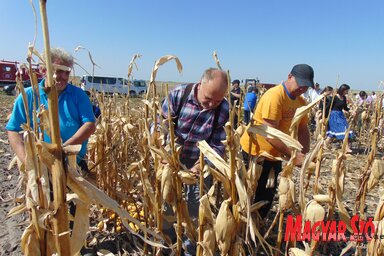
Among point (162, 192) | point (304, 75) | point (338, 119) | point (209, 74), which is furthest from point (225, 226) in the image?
point (338, 119)

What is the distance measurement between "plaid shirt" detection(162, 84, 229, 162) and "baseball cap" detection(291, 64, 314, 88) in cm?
59

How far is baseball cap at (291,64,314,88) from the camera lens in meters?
2.27

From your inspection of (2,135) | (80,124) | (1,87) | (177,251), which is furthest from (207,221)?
(1,87)

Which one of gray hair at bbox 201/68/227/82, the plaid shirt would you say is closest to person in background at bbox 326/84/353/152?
the plaid shirt

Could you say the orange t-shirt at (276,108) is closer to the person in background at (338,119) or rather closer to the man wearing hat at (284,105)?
the man wearing hat at (284,105)

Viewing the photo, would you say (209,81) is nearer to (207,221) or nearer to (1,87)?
(207,221)

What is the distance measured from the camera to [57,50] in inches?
74.1

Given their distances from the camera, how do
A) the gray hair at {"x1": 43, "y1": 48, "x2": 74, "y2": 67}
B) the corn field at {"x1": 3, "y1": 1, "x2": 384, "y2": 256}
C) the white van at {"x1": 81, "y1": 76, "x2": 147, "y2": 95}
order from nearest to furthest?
1. the corn field at {"x1": 3, "y1": 1, "x2": 384, "y2": 256}
2. the gray hair at {"x1": 43, "y1": 48, "x2": 74, "y2": 67}
3. the white van at {"x1": 81, "y1": 76, "x2": 147, "y2": 95}

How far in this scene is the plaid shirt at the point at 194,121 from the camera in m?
2.22

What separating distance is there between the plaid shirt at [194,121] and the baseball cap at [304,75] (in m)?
0.59

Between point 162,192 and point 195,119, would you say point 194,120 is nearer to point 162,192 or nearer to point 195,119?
point 195,119

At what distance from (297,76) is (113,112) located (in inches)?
88.3

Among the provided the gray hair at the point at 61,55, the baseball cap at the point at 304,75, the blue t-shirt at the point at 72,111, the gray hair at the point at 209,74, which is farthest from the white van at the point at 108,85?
the baseball cap at the point at 304,75

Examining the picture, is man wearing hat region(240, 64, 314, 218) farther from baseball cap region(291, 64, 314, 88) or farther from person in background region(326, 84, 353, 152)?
person in background region(326, 84, 353, 152)
